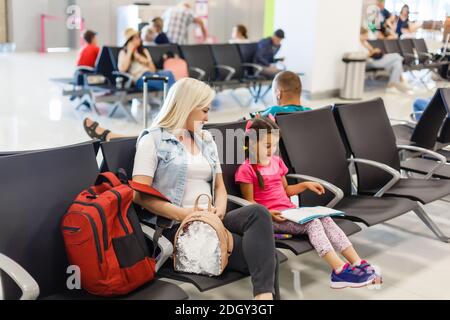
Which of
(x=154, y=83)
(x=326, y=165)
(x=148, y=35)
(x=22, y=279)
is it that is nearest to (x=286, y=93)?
(x=326, y=165)

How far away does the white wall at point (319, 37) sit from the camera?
969 centimetres

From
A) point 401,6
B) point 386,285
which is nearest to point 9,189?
point 386,285

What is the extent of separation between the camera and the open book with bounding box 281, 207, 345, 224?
113 inches

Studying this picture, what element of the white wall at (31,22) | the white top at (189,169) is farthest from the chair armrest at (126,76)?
the white wall at (31,22)

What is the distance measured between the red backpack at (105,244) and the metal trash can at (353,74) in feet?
26.8

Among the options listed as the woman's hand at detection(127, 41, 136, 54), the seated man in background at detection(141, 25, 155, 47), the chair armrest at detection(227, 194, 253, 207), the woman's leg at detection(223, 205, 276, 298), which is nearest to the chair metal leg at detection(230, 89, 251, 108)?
the seated man in background at detection(141, 25, 155, 47)

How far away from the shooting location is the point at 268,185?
3.17 metres

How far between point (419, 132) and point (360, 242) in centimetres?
127

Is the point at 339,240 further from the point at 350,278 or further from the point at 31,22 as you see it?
the point at 31,22

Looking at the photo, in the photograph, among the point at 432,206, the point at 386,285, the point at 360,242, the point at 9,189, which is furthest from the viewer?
the point at 432,206

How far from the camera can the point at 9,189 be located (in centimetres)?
227

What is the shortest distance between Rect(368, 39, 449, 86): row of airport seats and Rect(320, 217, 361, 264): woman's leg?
29.9 ft

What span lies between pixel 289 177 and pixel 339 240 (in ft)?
1.83
